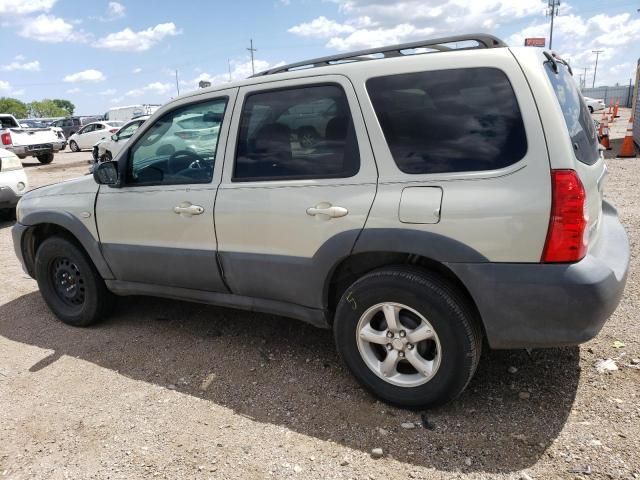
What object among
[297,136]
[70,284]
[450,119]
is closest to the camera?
[450,119]

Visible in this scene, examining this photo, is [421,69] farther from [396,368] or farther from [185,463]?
[185,463]

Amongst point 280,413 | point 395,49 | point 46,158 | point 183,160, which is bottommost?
point 280,413

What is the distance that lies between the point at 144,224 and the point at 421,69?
217cm

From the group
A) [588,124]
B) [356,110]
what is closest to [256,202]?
[356,110]

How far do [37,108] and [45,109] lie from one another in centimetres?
356

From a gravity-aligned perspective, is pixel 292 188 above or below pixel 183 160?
below

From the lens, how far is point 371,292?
8.95 ft

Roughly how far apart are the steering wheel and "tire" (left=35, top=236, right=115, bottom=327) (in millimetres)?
1209

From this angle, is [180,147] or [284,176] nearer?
[284,176]

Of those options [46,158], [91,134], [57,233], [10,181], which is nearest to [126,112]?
[91,134]

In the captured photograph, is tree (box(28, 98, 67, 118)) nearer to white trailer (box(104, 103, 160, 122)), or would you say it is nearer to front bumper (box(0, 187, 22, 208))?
white trailer (box(104, 103, 160, 122))

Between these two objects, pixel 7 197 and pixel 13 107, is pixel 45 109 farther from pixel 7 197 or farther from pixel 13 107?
pixel 7 197

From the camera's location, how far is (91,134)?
2462 centimetres

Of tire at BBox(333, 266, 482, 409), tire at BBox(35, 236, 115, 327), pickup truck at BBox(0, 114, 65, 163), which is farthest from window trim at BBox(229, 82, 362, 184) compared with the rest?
pickup truck at BBox(0, 114, 65, 163)
